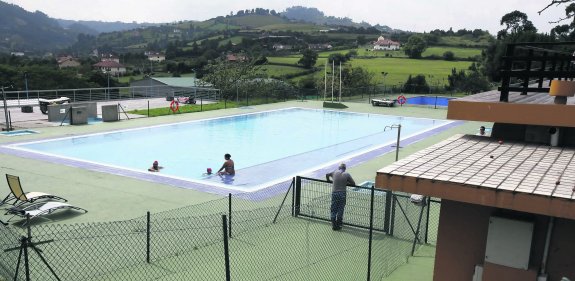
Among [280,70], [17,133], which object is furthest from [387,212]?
[280,70]

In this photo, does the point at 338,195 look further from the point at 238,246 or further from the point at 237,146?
the point at 237,146

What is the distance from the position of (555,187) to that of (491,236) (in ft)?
3.49

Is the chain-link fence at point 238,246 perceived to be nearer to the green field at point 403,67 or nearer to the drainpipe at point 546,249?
the drainpipe at point 546,249

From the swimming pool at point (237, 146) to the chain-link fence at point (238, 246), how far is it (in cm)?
436

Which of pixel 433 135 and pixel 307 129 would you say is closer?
pixel 433 135

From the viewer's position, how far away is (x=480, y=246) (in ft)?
21.6

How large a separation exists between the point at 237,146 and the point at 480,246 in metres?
20.3

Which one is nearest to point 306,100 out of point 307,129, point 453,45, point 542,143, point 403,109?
point 403,109

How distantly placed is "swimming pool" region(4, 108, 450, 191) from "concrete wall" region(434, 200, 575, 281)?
9986 mm

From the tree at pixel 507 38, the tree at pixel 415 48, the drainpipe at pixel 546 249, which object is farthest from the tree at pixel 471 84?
the drainpipe at pixel 546 249

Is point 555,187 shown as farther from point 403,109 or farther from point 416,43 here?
point 416,43

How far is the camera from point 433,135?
28.1 meters

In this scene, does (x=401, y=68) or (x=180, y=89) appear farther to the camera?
(x=401, y=68)

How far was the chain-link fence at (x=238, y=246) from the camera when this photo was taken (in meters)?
8.98
